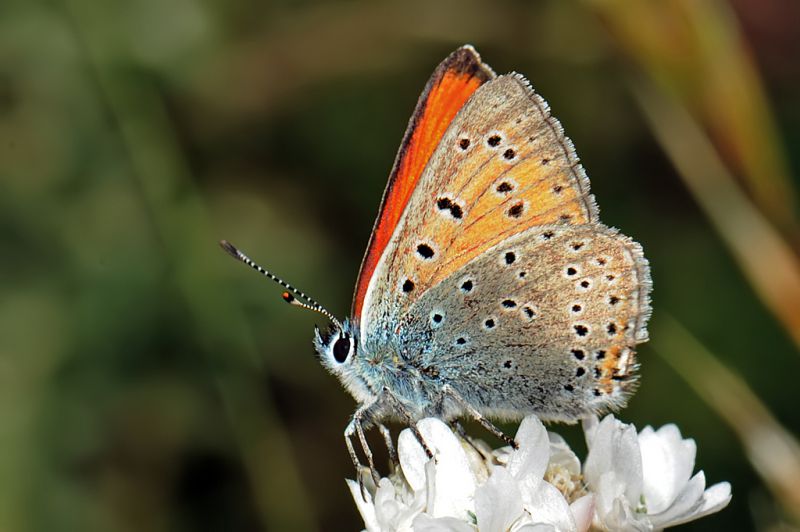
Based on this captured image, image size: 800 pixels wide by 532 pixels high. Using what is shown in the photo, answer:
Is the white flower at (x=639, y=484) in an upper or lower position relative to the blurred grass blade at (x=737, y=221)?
lower

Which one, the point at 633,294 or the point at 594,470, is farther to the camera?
the point at 633,294

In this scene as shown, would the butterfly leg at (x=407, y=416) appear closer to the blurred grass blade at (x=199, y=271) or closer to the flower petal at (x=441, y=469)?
the flower petal at (x=441, y=469)

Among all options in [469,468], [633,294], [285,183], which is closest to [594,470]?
[469,468]

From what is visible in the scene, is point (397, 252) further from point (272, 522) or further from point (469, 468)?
point (272, 522)

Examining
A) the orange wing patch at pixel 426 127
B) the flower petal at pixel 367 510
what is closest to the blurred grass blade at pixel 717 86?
the orange wing patch at pixel 426 127

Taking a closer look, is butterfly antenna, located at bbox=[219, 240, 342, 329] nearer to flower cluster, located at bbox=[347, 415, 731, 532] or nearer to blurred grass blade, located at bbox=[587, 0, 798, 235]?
flower cluster, located at bbox=[347, 415, 731, 532]

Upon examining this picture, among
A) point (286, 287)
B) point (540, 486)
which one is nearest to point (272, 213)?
point (286, 287)
